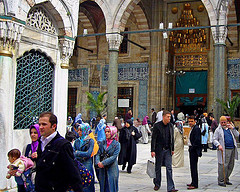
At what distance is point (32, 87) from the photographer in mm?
5984

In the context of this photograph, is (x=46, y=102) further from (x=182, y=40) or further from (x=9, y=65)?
(x=182, y=40)

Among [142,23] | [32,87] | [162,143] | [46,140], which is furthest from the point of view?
[142,23]

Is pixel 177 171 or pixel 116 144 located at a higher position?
pixel 116 144

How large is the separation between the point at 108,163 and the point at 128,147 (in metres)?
3.63

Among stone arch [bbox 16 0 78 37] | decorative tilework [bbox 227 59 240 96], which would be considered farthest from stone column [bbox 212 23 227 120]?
stone arch [bbox 16 0 78 37]

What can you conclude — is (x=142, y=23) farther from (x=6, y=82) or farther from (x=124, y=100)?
(x=6, y=82)

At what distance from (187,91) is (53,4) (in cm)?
1506

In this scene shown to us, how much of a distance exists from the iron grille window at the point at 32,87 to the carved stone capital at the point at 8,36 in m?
0.33

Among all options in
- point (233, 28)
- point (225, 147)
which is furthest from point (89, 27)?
point (225, 147)

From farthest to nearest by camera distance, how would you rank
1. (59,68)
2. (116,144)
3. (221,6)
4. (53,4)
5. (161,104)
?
(161,104) → (221,6) → (59,68) → (53,4) → (116,144)

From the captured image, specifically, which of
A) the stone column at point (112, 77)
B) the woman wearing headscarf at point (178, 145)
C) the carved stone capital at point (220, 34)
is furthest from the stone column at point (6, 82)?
the stone column at point (112, 77)

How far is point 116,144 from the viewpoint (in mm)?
5113

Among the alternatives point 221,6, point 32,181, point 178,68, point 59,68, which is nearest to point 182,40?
point 178,68

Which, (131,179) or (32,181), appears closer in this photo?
(32,181)
